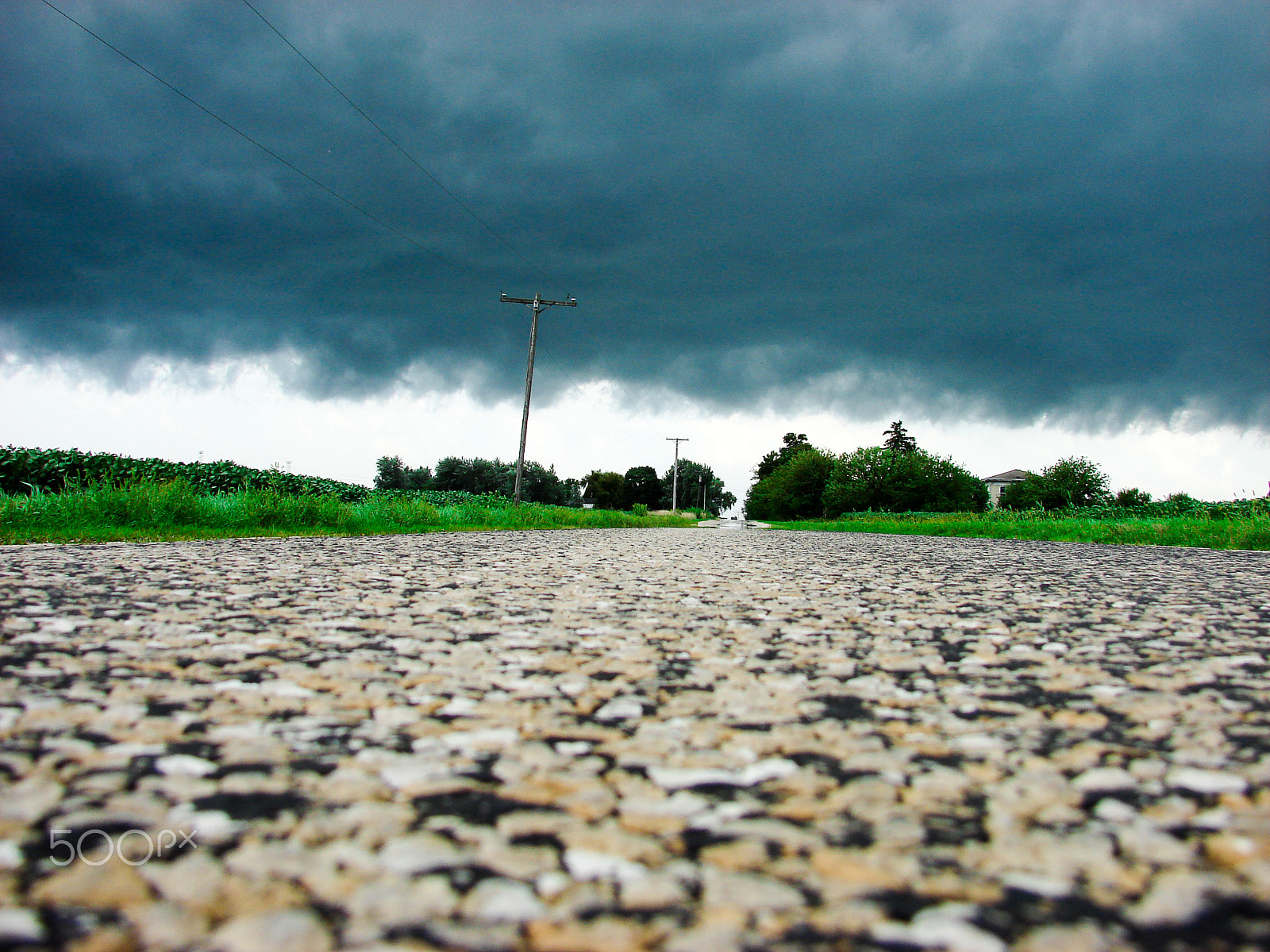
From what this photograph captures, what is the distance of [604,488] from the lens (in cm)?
11769

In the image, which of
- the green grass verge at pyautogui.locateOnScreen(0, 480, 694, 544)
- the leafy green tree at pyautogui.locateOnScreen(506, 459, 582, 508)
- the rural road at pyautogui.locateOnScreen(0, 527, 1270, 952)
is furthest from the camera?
the leafy green tree at pyautogui.locateOnScreen(506, 459, 582, 508)

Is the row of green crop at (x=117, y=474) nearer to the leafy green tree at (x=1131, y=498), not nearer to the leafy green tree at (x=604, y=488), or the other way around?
the leafy green tree at (x=1131, y=498)

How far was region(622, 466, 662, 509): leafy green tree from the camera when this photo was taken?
419ft

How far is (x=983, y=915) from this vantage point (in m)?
0.92

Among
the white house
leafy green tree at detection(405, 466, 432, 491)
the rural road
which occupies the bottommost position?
the rural road

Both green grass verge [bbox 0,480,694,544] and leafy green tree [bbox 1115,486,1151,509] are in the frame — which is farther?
leafy green tree [bbox 1115,486,1151,509]

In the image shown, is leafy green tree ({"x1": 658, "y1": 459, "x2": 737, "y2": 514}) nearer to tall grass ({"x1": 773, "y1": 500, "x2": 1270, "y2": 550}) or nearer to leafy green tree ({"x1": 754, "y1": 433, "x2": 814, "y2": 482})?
leafy green tree ({"x1": 754, "y1": 433, "x2": 814, "y2": 482})

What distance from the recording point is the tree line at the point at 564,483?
244 ft

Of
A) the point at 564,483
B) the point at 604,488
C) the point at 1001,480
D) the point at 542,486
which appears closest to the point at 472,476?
the point at 542,486

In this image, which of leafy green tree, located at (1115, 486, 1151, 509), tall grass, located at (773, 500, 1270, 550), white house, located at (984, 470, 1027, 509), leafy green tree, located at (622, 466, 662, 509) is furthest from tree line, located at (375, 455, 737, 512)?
white house, located at (984, 470, 1027, 509)

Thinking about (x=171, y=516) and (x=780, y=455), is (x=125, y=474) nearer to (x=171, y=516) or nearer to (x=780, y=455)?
(x=171, y=516)

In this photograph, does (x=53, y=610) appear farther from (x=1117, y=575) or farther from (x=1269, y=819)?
(x=1117, y=575)

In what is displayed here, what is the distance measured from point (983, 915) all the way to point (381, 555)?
6.26 meters

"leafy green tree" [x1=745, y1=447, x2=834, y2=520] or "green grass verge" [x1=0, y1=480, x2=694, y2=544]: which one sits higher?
"leafy green tree" [x1=745, y1=447, x2=834, y2=520]
